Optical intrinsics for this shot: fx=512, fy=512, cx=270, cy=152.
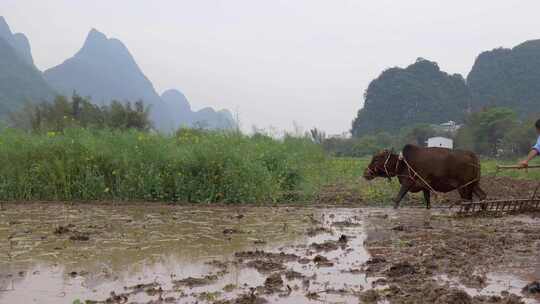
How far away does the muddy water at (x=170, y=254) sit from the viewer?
170 inches

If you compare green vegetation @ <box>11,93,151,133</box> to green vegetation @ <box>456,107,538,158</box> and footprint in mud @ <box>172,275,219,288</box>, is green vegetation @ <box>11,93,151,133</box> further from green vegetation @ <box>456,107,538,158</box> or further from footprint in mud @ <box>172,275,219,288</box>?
footprint in mud @ <box>172,275,219,288</box>

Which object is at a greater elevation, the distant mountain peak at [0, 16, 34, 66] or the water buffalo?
the distant mountain peak at [0, 16, 34, 66]

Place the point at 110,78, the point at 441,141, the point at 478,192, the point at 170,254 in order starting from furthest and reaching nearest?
the point at 110,78
the point at 441,141
the point at 478,192
the point at 170,254

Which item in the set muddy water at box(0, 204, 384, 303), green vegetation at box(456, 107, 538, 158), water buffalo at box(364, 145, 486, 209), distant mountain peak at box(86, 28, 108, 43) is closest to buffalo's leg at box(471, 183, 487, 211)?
water buffalo at box(364, 145, 486, 209)

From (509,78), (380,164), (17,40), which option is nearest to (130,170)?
(380,164)

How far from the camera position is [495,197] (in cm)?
1197

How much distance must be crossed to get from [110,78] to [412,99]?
9324 centimetres

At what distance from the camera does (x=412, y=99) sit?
7369cm

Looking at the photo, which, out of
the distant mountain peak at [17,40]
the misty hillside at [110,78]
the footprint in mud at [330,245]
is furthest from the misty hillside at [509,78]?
the distant mountain peak at [17,40]

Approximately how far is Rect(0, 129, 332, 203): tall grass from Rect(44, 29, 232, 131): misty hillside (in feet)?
328

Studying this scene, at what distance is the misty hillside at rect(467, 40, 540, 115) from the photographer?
224 feet

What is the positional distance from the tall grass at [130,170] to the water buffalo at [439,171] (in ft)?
8.23

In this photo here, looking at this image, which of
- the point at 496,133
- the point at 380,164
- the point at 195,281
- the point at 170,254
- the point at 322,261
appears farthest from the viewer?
the point at 496,133

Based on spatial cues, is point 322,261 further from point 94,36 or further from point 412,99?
point 94,36
